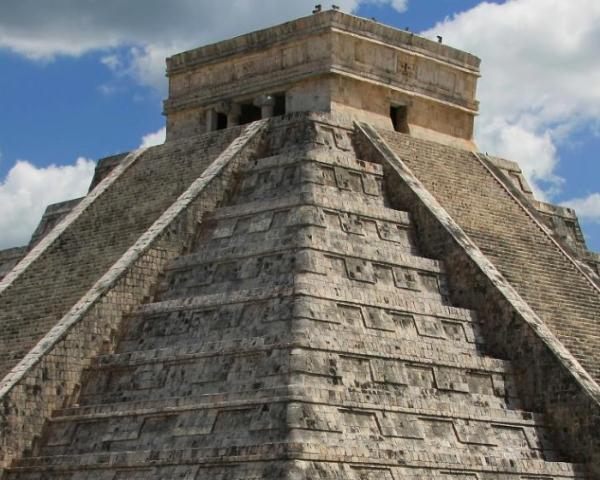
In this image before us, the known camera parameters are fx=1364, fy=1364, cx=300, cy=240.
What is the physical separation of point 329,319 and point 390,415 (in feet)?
4.85

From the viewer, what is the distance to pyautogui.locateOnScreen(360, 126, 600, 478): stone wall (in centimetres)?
1739

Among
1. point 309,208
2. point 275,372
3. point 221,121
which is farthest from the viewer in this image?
point 221,121

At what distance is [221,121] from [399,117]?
322 centimetres

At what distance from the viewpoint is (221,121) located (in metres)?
24.6

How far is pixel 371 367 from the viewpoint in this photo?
16766mm

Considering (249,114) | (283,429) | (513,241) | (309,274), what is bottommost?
(283,429)

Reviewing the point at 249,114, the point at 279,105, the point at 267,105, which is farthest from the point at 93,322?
Answer: the point at 249,114

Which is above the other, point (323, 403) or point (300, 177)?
point (300, 177)

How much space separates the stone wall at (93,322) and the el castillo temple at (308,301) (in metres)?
0.03

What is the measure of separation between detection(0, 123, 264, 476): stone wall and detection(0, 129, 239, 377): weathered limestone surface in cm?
66

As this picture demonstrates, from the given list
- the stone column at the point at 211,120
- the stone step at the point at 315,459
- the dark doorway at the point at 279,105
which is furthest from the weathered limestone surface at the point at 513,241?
the stone column at the point at 211,120

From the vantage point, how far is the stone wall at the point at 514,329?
17.4 meters

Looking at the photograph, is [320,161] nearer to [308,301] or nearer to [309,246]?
[309,246]

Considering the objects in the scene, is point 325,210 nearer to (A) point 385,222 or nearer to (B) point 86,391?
(A) point 385,222
